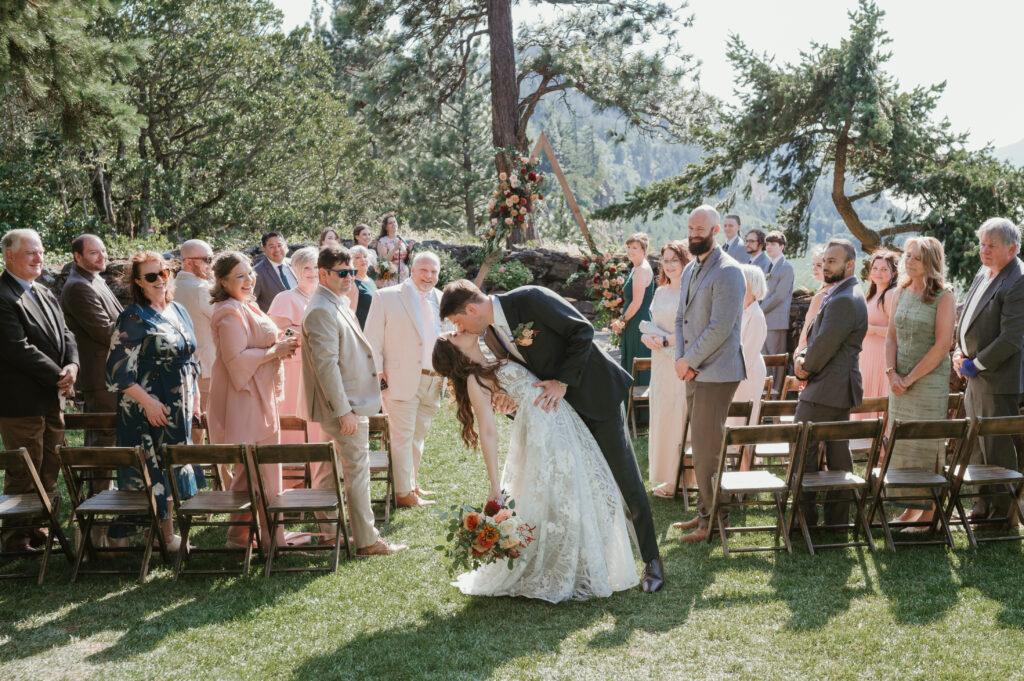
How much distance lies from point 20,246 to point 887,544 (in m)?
6.33

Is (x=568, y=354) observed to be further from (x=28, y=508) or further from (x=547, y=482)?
(x=28, y=508)

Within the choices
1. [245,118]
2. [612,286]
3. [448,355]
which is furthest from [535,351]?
[245,118]

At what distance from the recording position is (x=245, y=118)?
76.1ft

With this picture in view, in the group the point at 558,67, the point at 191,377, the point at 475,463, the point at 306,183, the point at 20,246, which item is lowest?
the point at 475,463

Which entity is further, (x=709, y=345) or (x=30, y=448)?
(x=30, y=448)

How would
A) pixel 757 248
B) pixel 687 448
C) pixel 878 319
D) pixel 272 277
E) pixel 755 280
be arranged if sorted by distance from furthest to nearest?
pixel 757 248 < pixel 272 277 < pixel 878 319 < pixel 687 448 < pixel 755 280

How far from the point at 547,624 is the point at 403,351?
2.99 metres

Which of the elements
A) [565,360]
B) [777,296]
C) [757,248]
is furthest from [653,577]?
[757,248]

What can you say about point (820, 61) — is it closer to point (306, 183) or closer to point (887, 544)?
point (887, 544)

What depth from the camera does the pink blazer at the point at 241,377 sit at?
5500 mm

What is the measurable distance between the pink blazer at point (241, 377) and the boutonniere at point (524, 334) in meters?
1.96

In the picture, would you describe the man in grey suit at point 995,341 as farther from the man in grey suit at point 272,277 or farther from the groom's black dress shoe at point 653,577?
the man in grey suit at point 272,277

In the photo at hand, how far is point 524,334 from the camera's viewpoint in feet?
14.9

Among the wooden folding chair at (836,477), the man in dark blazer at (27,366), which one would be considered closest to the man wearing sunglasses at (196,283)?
the man in dark blazer at (27,366)
